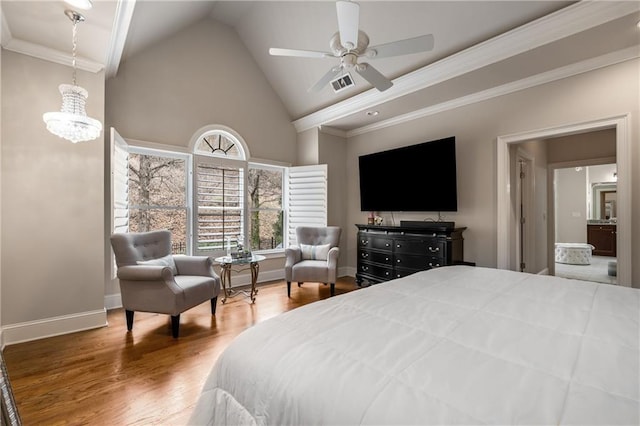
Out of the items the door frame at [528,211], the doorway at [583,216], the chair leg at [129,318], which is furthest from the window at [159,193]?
the doorway at [583,216]

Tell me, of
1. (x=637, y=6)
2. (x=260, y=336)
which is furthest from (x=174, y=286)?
(x=637, y=6)

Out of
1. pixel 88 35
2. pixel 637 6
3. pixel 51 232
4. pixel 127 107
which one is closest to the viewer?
pixel 637 6

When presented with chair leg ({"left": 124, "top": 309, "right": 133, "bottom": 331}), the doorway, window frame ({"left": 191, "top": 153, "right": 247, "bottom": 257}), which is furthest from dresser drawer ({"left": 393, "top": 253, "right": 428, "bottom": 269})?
the doorway

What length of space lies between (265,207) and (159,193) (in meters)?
1.69

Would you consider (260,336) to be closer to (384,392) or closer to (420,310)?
(384,392)

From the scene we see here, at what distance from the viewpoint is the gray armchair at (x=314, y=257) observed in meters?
4.05

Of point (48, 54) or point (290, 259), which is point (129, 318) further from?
point (48, 54)

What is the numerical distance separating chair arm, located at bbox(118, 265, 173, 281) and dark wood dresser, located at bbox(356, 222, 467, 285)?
2.76 meters

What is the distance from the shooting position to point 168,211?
418 centimetres

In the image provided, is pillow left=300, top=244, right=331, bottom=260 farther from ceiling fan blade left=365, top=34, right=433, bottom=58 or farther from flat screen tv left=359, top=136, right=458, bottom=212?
ceiling fan blade left=365, top=34, right=433, bottom=58

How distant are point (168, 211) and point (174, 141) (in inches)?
39.1

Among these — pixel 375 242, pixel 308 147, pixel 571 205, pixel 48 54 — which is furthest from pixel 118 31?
pixel 571 205

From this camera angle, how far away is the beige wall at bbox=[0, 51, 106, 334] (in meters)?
2.66

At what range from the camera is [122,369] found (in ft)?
7.22
